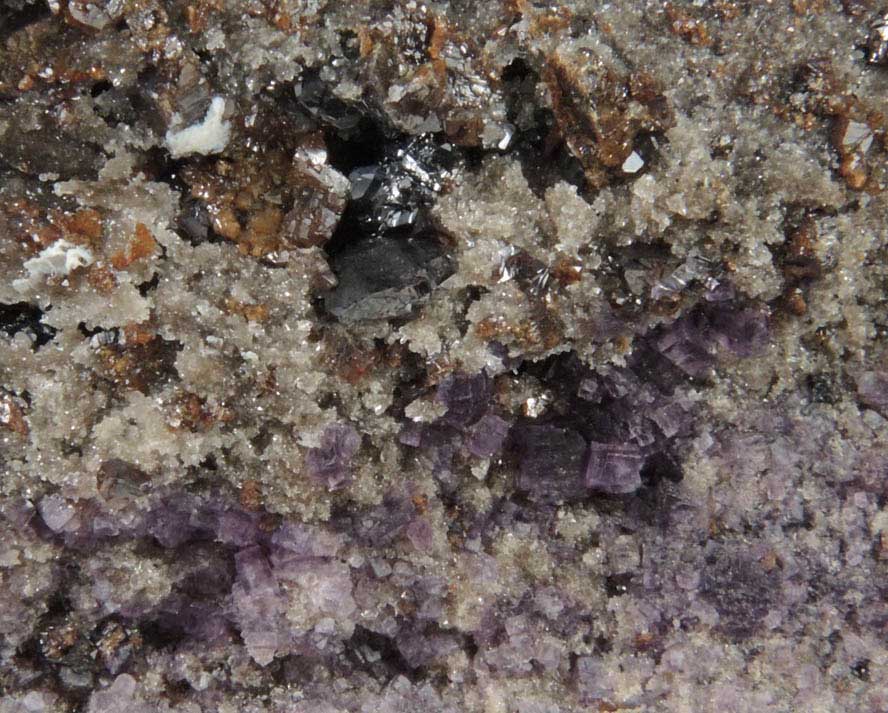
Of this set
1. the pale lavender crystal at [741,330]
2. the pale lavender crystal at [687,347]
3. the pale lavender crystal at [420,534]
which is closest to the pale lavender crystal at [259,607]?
the pale lavender crystal at [420,534]

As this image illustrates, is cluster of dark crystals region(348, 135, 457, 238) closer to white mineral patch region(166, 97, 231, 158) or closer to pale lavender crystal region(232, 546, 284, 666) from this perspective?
white mineral patch region(166, 97, 231, 158)

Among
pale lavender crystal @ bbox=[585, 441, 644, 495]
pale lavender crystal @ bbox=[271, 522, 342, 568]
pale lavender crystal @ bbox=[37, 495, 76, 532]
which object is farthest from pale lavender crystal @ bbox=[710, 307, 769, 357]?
pale lavender crystal @ bbox=[37, 495, 76, 532]

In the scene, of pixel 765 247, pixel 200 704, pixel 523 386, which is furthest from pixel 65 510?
pixel 765 247

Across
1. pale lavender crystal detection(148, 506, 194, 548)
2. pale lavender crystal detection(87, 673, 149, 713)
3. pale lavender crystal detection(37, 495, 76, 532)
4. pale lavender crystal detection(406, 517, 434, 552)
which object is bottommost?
pale lavender crystal detection(87, 673, 149, 713)

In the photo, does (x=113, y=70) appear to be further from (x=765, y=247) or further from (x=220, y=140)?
(x=765, y=247)

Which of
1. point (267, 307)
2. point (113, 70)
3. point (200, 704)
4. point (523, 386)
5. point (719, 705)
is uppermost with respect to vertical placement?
point (113, 70)

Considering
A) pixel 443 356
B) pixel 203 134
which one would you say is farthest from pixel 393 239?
pixel 203 134

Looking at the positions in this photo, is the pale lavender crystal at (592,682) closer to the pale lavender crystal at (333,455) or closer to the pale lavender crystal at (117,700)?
the pale lavender crystal at (333,455)

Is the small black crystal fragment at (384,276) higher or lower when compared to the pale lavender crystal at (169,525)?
higher
